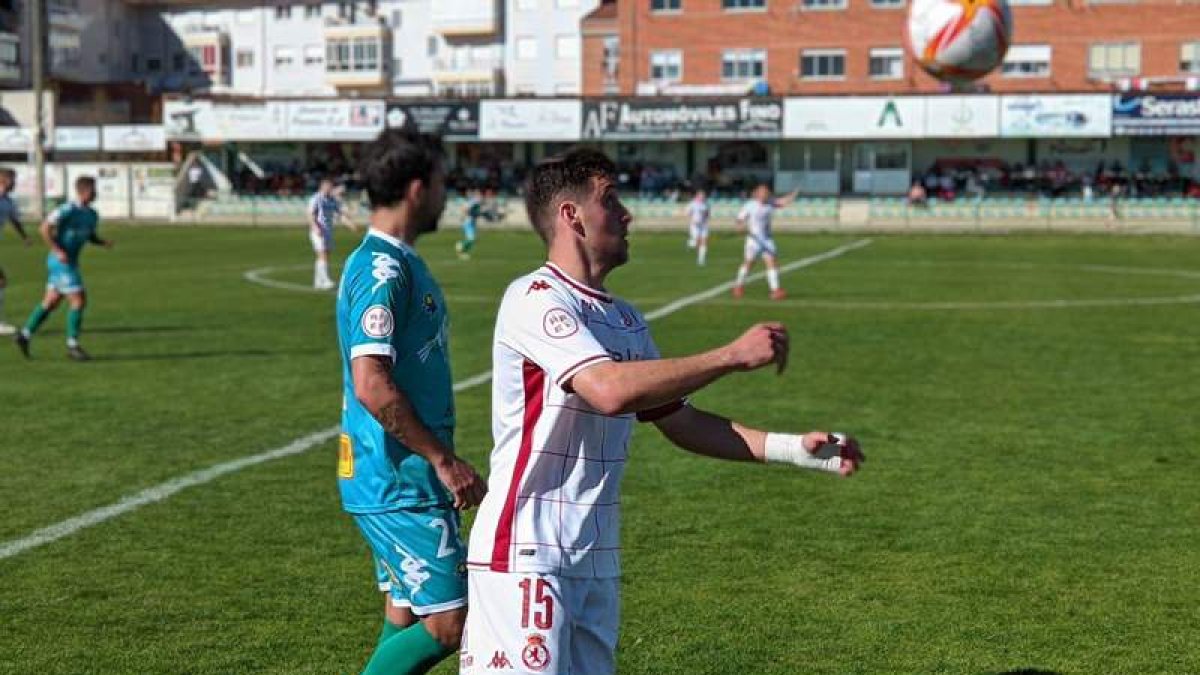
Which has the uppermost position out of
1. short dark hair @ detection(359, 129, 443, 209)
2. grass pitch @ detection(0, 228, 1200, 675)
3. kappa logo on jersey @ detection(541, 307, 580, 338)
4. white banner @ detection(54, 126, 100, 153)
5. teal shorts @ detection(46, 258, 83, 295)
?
white banner @ detection(54, 126, 100, 153)

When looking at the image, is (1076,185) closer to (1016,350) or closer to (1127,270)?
(1127,270)

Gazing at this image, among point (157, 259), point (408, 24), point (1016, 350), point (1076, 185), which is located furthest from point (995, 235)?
point (408, 24)

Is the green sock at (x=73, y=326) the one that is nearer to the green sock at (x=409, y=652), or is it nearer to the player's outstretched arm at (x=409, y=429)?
the green sock at (x=409, y=652)

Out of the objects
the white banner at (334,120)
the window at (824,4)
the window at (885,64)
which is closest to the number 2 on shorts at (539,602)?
the white banner at (334,120)

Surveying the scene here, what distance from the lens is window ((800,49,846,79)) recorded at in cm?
8081

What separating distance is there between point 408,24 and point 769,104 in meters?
45.0

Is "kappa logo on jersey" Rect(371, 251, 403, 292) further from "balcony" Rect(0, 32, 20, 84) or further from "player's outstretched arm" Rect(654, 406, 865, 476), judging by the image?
"balcony" Rect(0, 32, 20, 84)

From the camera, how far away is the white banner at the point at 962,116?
63250 millimetres

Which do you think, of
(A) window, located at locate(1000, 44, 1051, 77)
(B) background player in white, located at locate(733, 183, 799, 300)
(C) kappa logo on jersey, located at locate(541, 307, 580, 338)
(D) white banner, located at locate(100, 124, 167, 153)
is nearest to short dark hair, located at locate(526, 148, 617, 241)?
(C) kappa logo on jersey, located at locate(541, 307, 580, 338)

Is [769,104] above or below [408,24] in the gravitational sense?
below

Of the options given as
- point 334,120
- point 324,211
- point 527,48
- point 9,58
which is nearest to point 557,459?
point 324,211

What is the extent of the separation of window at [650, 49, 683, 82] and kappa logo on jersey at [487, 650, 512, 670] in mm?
81327

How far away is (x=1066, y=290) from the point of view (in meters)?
27.5

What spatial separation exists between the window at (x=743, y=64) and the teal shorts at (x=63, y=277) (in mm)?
67249
